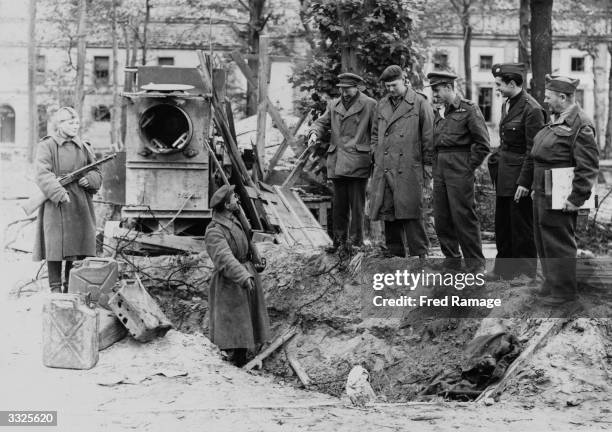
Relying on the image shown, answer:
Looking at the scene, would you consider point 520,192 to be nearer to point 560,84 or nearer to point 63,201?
point 560,84

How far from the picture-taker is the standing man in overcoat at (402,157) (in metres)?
9.34

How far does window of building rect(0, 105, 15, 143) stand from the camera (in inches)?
1778

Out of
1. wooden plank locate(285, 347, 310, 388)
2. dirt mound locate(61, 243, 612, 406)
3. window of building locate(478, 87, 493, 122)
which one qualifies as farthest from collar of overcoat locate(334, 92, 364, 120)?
window of building locate(478, 87, 493, 122)

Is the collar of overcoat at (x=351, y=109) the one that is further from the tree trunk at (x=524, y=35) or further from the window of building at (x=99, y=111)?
the window of building at (x=99, y=111)

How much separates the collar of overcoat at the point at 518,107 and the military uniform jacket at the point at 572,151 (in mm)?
695

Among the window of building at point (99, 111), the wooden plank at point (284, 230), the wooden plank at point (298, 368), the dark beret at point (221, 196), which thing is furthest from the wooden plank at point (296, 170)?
the window of building at point (99, 111)

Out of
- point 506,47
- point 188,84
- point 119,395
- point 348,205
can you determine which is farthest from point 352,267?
point 506,47

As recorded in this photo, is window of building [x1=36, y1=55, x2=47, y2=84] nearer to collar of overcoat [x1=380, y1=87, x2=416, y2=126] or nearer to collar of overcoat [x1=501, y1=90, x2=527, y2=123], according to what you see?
collar of overcoat [x1=380, y1=87, x2=416, y2=126]

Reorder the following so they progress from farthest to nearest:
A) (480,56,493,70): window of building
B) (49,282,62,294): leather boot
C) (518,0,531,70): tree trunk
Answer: (480,56,493,70): window of building
(518,0,531,70): tree trunk
(49,282,62,294): leather boot

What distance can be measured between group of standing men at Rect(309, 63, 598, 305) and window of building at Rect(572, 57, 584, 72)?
45240mm

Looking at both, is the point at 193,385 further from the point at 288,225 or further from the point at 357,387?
the point at 288,225

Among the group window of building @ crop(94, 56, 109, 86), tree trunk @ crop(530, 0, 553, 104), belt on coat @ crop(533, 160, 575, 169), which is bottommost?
belt on coat @ crop(533, 160, 575, 169)

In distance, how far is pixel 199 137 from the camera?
41.3ft

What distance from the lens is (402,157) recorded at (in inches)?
368
